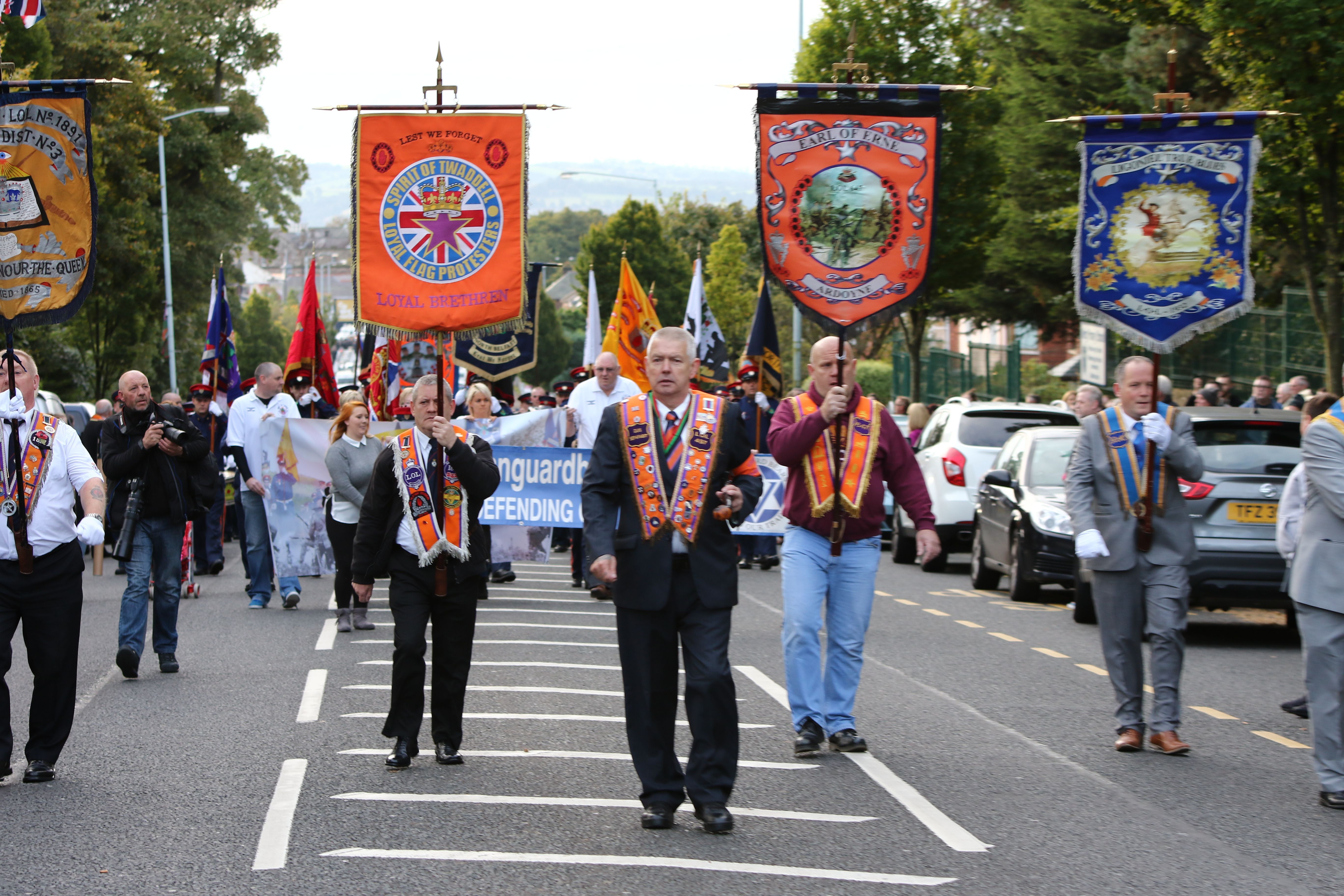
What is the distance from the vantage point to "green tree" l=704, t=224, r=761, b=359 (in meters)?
68.5

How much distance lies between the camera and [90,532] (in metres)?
7.36

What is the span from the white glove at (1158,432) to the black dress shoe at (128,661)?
644cm

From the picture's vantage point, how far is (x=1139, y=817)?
266 inches

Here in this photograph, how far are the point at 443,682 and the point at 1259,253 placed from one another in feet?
49.1

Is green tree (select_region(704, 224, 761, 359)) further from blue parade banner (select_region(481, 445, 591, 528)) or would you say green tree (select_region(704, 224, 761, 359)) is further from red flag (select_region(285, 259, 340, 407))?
blue parade banner (select_region(481, 445, 591, 528))

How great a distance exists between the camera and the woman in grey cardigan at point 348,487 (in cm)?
1268

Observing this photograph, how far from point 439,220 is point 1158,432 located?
13.7 ft

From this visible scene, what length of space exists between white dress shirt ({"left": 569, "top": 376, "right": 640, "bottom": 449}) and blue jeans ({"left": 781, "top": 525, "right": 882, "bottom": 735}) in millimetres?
7640

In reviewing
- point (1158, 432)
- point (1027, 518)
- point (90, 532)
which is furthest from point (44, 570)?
point (1027, 518)

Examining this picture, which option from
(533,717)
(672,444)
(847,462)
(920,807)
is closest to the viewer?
(672,444)

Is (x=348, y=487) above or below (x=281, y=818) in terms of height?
above

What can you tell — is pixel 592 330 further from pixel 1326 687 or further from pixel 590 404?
pixel 1326 687

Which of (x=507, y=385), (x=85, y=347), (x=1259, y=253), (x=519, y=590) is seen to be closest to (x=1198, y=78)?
(x=1259, y=253)

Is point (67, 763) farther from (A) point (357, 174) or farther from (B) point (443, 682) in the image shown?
(A) point (357, 174)
